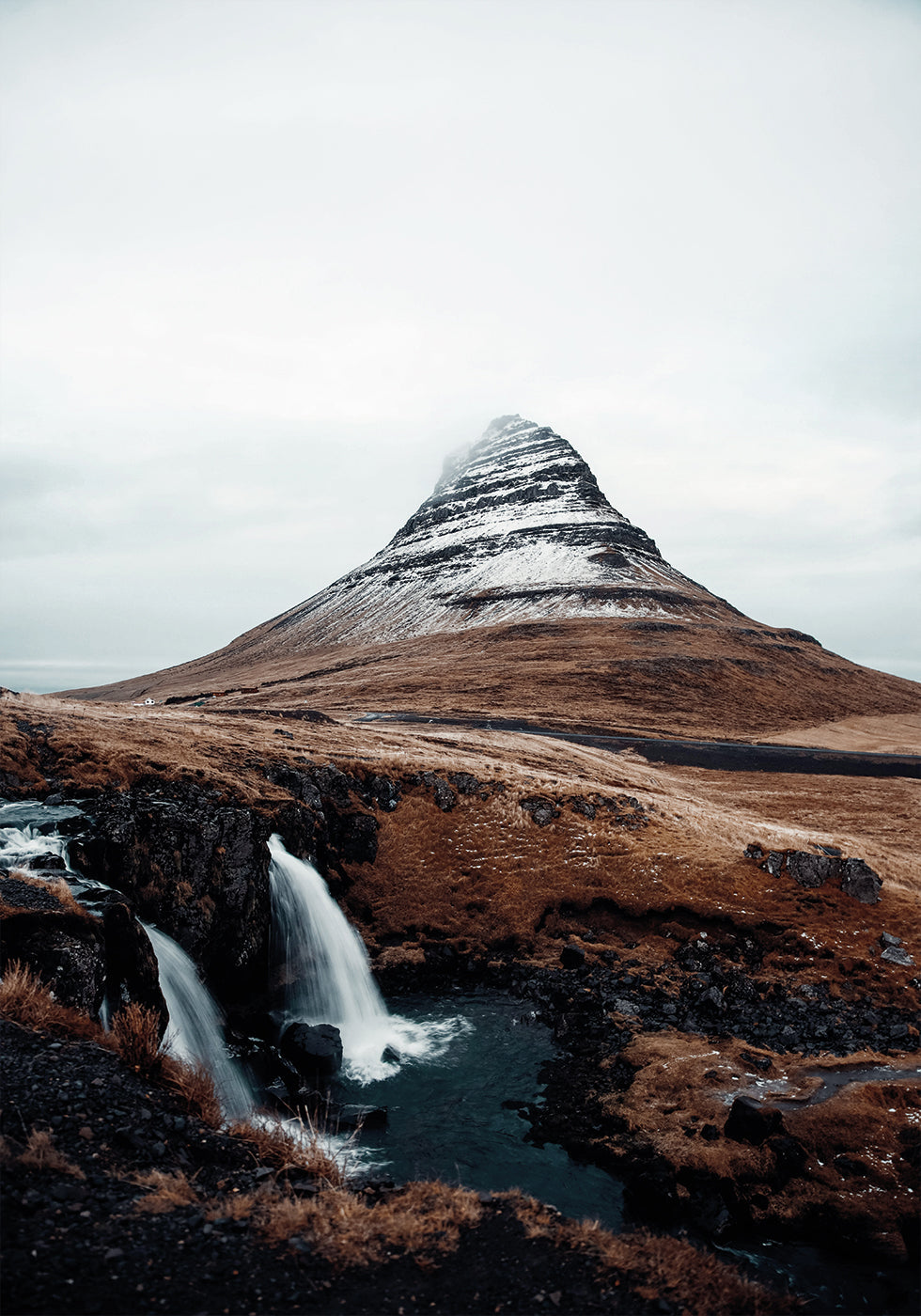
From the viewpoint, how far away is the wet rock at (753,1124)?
1684 cm

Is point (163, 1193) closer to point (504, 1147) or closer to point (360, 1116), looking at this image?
point (360, 1116)

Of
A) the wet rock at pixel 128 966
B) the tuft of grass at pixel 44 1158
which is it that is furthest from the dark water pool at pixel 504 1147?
the tuft of grass at pixel 44 1158

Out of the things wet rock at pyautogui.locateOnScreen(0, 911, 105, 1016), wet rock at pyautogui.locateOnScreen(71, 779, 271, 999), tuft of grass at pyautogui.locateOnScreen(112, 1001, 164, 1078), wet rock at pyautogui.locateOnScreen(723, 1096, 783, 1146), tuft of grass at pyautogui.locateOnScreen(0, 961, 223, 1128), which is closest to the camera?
tuft of grass at pyautogui.locateOnScreen(0, 961, 223, 1128)

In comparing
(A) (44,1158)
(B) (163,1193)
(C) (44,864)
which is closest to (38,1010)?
(A) (44,1158)

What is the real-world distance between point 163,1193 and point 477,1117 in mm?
11171

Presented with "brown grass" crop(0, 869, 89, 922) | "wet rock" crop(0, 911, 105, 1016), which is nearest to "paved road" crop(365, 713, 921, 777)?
"brown grass" crop(0, 869, 89, 922)

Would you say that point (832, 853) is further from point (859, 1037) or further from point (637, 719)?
point (637, 719)

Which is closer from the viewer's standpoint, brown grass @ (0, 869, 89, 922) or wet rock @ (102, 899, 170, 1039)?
brown grass @ (0, 869, 89, 922)

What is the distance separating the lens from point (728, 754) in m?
77.2

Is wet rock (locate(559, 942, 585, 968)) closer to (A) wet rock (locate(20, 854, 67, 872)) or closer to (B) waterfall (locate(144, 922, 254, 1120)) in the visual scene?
(B) waterfall (locate(144, 922, 254, 1120))

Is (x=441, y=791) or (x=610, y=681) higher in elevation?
(x=610, y=681)

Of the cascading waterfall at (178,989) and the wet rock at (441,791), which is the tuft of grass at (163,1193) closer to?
the cascading waterfall at (178,989)

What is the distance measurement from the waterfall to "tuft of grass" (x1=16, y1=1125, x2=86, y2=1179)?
5802 mm

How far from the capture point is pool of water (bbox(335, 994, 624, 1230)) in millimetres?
15812
